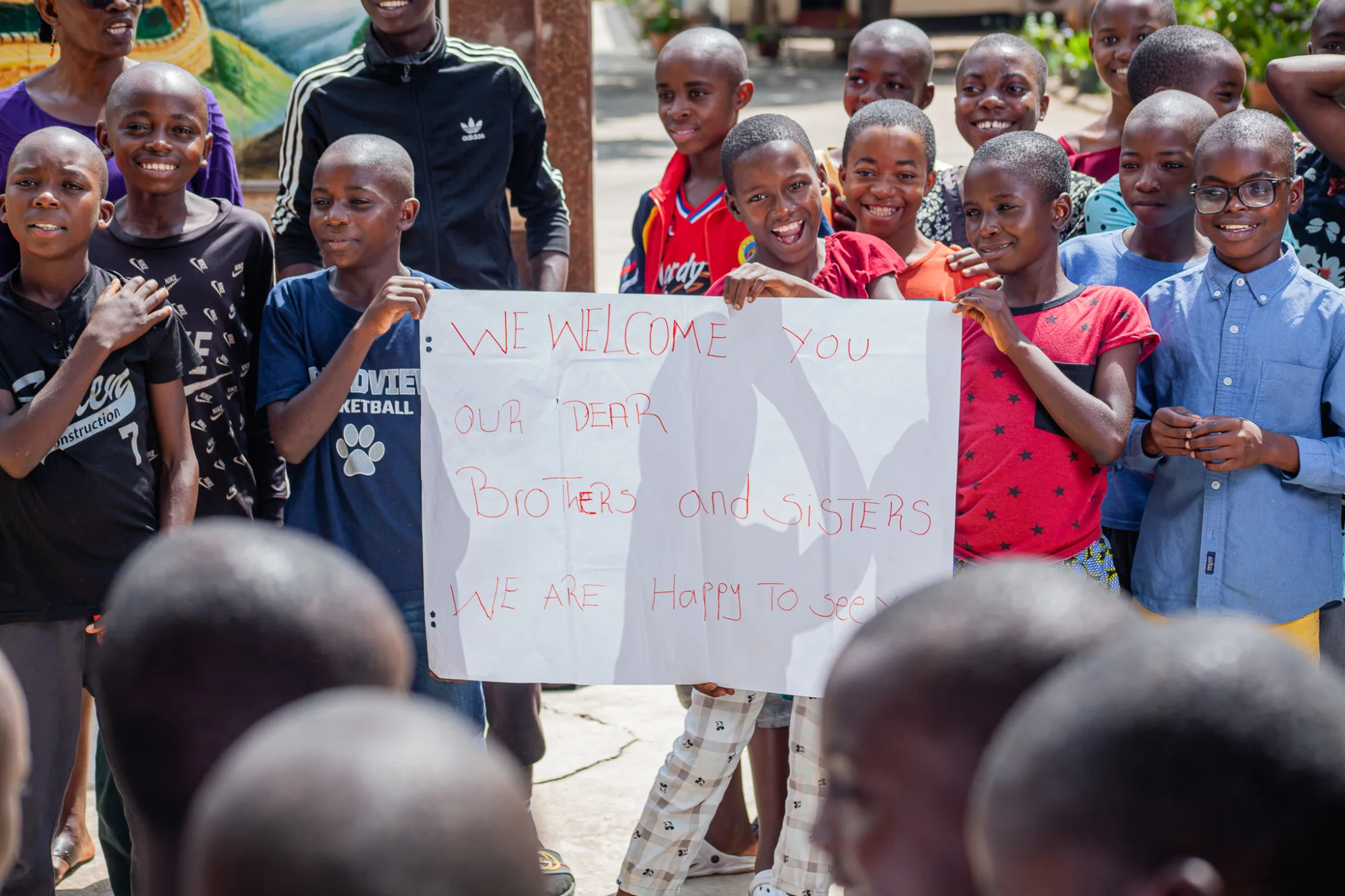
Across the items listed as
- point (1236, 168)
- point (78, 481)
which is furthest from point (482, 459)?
point (1236, 168)

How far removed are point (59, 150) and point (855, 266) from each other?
5.90ft

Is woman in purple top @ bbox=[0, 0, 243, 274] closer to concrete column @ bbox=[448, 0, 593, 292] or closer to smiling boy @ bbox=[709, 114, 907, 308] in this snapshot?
smiling boy @ bbox=[709, 114, 907, 308]

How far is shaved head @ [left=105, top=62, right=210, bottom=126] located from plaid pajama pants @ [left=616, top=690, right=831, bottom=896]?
6.16 feet

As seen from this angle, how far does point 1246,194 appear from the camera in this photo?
10.7 ft

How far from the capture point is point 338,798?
1.13m

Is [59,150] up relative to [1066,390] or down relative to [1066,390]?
up

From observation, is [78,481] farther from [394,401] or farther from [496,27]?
[496,27]

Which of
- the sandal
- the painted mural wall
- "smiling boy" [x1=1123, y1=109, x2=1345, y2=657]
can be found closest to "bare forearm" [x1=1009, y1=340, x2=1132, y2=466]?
"smiling boy" [x1=1123, y1=109, x2=1345, y2=657]

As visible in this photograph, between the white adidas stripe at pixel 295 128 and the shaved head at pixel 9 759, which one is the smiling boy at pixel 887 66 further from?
the shaved head at pixel 9 759

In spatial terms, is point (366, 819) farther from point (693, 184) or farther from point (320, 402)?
point (693, 184)

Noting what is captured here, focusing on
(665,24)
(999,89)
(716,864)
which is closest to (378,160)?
(716,864)

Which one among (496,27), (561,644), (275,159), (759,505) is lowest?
(561,644)

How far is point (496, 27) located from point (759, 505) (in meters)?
2.98

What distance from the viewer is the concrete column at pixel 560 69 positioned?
5.57m
